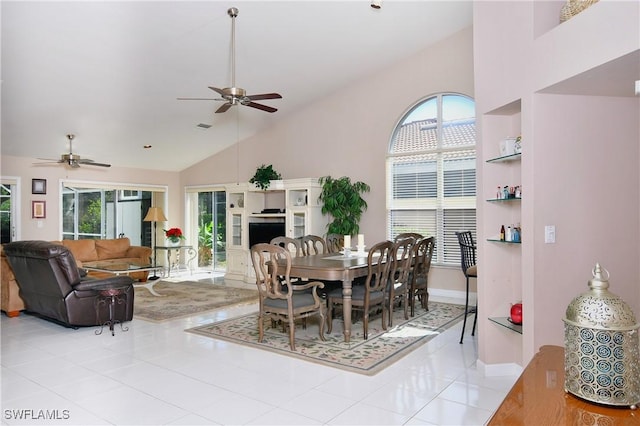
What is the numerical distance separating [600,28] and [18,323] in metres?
6.15

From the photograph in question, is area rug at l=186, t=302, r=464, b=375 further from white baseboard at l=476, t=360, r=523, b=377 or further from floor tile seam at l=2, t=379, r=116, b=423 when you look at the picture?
floor tile seam at l=2, t=379, r=116, b=423

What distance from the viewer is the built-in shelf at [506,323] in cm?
305

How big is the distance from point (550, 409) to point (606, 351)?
0.20m

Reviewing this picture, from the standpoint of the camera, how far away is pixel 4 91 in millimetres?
5488

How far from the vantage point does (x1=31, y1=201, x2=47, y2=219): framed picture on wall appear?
7.78 m

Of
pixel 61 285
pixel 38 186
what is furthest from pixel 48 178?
pixel 61 285

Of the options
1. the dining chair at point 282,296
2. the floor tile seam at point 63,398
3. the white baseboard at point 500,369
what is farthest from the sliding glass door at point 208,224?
A: the white baseboard at point 500,369

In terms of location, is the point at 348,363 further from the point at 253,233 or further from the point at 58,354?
the point at 253,233

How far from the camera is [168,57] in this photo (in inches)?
217

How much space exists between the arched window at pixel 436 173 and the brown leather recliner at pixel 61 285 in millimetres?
4342

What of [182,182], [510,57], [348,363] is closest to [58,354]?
[348,363]

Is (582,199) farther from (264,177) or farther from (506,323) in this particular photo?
(264,177)

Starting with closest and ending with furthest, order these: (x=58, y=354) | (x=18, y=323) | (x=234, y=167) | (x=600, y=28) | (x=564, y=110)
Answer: (x=600, y=28) < (x=564, y=110) < (x=58, y=354) < (x=18, y=323) < (x=234, y=167)

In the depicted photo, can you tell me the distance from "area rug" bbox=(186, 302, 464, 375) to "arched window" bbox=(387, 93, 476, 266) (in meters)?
1.72
